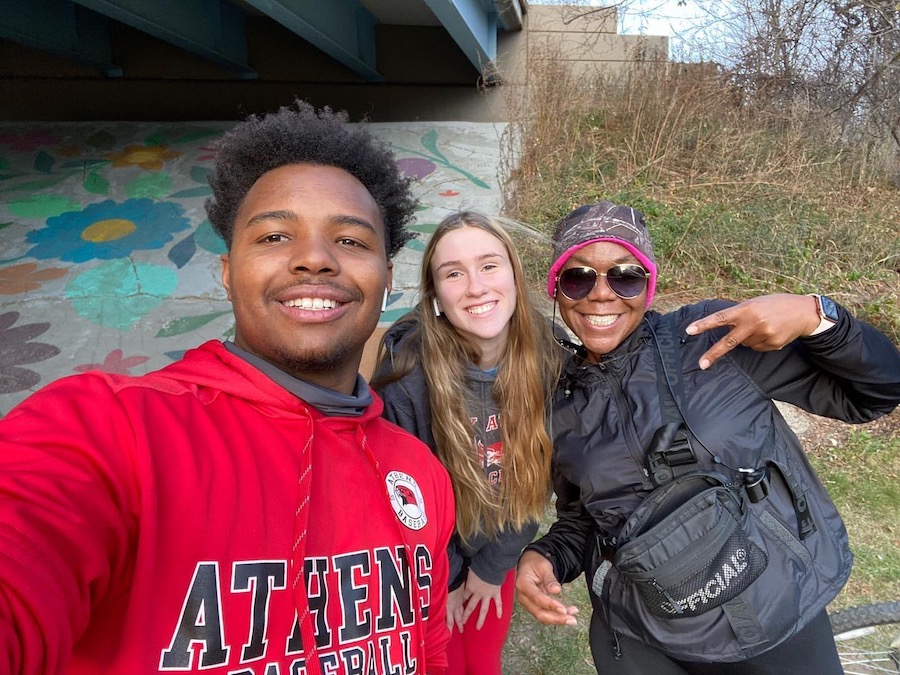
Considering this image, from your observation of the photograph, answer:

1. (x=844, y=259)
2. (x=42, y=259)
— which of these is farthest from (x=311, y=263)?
(x=42, y=259)

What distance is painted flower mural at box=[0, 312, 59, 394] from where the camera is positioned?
4305 mm

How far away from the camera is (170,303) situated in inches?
215

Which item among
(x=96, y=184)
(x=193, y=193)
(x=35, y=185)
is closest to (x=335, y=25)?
(x=193, y=193)

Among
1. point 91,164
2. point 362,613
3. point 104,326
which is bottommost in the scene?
point 104,326

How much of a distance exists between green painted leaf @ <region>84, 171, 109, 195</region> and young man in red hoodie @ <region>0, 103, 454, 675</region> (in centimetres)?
725

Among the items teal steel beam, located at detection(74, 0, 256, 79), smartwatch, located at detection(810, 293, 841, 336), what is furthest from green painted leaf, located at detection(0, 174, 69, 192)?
Answer: smartwatch, located at detection(810, 293, 841, 336)

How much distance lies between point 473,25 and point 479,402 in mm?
7128

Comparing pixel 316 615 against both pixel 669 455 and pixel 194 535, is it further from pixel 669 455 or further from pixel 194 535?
pixel 669 455

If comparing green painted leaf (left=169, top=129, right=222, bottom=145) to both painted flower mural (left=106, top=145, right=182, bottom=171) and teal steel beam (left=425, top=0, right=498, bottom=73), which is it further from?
teal steel beam (left=425, top=0, right=498, bottom=73)

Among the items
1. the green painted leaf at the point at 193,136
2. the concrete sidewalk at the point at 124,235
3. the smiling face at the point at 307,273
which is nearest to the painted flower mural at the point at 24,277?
the concrete sidewalk at the point at 124,235

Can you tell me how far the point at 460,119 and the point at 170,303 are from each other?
6349mm

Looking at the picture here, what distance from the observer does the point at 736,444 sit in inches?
60.6

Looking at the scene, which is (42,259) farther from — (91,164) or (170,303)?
(91,164)

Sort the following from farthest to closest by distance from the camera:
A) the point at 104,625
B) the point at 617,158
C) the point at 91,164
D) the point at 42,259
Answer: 1. the point at 91,164
2. the point at 617,158
3. the point at 42,259
4. the point at 104,625
